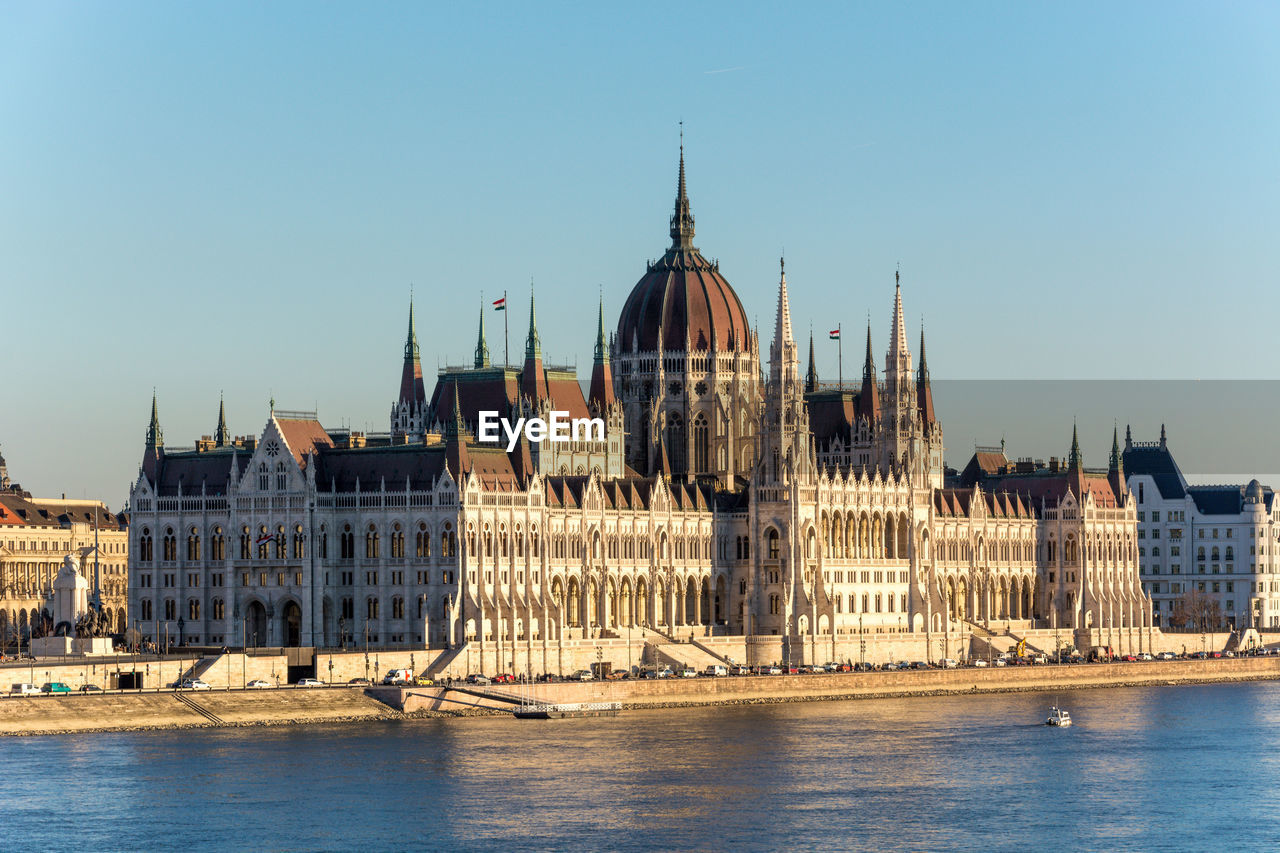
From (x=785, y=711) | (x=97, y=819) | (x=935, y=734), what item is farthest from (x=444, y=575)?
(x=97, y=819)

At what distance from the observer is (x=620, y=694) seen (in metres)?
187

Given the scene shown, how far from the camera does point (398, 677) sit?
590 ft

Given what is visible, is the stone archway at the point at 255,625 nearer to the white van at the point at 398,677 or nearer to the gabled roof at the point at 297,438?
the gabled roof at the point at 297,438

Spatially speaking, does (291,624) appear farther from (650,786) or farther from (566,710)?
(650,786)

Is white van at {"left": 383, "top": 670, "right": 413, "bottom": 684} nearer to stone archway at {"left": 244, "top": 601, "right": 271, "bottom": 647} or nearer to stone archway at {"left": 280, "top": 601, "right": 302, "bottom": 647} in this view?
stone archway at {"left": 280, "top": 601, "right": 302, "bottom": 647}

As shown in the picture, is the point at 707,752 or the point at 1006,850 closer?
the point at 1006,850

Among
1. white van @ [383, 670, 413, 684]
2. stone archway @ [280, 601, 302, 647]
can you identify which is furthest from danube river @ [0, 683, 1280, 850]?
stone archway @ [280, 601, 302, 647]

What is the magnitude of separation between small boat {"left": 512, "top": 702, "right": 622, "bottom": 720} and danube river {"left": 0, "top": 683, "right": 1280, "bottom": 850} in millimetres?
2626

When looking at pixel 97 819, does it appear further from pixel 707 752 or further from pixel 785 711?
pixel 785 711

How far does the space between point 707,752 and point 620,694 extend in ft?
102

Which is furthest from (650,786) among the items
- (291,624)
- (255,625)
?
(255,625)

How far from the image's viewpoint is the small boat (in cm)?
17688

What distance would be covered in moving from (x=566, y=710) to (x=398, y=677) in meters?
10.8

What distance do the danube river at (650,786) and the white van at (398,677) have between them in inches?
269
